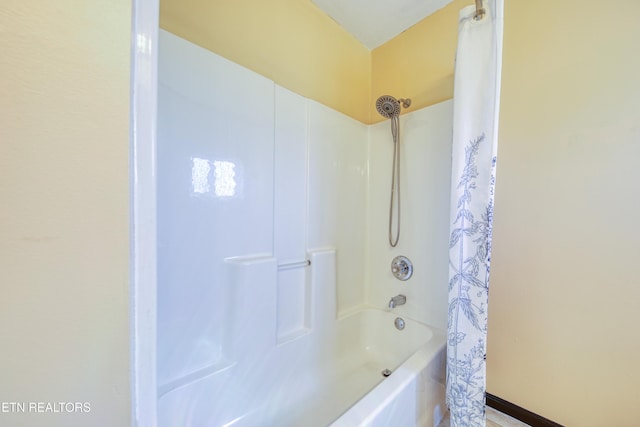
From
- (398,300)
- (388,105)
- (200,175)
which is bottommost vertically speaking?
(398,300)

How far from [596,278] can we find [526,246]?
0.26m

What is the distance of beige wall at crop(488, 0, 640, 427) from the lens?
963 millimetres

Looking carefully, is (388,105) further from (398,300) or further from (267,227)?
(398,300)

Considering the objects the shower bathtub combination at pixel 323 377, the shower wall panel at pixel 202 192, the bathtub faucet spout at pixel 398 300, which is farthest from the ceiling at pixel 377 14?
the bathtub faucet spout at pixel 398 300

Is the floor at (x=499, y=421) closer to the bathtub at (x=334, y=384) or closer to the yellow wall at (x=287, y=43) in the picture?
the bathtub at (x=334, y=384)

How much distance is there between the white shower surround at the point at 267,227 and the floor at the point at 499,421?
38 centimetres

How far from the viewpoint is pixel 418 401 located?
102cm

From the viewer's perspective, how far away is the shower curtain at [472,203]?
95 cm

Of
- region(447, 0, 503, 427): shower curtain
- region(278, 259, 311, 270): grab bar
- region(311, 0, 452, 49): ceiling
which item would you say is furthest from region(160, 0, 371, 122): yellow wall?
region(278, 259, 311, 270): grab bar
